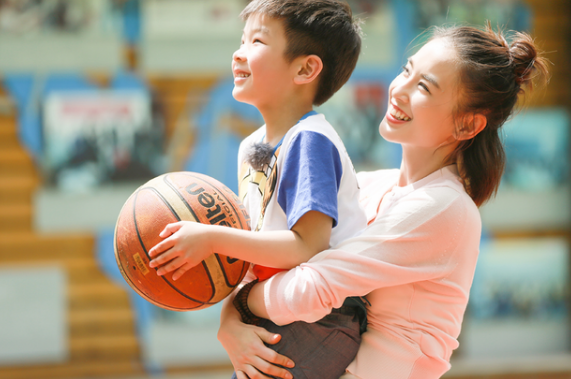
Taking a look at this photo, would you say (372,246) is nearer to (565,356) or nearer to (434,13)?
(434,13)

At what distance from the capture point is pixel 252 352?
1.95 m

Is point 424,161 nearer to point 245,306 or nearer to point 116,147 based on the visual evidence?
point 245,306

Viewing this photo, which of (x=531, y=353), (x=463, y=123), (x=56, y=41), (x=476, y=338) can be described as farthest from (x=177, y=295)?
(x=531, y=353)

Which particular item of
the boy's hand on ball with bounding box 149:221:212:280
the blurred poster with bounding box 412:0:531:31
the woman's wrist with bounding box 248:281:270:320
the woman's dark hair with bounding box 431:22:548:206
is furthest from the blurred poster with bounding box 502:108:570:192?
the boy's hand on ball with bounding box 149:221:212:280

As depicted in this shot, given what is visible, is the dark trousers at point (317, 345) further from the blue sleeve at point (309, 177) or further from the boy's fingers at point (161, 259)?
the boy's fingers at point (161, 259)

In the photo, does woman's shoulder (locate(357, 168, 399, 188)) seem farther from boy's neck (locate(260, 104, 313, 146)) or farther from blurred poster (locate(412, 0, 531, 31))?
blurred poster (locate(412, 0, 531, 31))

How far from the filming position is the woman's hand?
191 cm

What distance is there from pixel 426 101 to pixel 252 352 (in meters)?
1.08

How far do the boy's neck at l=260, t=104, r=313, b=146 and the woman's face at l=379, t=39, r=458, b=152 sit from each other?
0.33 m

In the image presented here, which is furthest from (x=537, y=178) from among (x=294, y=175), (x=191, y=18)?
(x=294, y=175)

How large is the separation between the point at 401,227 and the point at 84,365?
4.61m

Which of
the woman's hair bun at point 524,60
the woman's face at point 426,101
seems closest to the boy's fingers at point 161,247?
the woman's face at point 426,101

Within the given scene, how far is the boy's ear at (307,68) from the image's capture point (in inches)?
82.4

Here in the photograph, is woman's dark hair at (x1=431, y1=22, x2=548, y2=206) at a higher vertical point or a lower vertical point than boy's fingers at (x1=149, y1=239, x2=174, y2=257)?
higher
